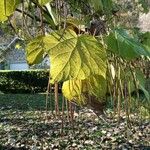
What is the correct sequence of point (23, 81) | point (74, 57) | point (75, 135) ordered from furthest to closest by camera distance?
1. point (23, 81)
2. point (75, 135)
3. point (74, 57)

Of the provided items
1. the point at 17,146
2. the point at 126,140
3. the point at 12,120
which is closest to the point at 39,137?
the point at 17,146

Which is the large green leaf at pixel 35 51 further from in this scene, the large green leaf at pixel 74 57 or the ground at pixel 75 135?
the ground at pixel 75 135

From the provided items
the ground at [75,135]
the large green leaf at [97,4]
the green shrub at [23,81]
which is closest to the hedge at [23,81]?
the green shrub at [23,81]

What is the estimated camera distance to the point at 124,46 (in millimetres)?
630

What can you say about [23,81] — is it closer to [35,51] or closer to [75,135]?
[75,135]

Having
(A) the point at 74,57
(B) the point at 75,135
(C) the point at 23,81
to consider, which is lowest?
(B) the point at 75,135

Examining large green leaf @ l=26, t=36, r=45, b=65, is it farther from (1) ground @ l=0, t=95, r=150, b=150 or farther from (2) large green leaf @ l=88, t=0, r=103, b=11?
(1) ground @ l=0, t=95, r=150, b=150

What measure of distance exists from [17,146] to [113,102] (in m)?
7.17

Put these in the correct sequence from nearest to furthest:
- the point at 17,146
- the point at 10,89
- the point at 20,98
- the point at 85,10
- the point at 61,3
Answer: the point at 61,3
the point at 85,10
the point at 17,146
the point at 20,98
the point at 10,89

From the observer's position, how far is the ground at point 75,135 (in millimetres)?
7660

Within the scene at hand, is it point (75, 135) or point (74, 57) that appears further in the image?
point (75, 135)

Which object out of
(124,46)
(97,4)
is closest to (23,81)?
(97,4)

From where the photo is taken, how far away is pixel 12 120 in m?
10.8

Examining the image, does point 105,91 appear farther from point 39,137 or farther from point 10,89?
point 10,89
